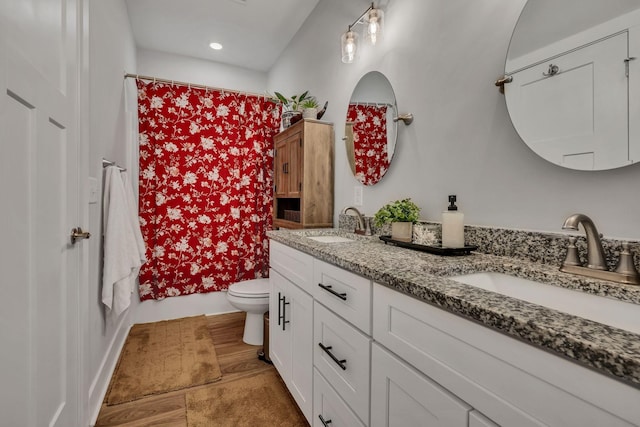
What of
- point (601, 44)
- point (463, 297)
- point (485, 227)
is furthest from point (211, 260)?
point (601, 44)

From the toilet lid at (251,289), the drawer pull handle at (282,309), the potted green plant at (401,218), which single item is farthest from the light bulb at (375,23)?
the toilet lid at (251,289)

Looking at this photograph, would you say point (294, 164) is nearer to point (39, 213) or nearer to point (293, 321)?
point (293, 321)

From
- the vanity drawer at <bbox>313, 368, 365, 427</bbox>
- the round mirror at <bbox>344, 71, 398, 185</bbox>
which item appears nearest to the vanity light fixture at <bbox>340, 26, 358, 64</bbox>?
the round mirror at <bbox>344, 71, 398, 185</bbox>

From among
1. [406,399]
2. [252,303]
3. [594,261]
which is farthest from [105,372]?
[594,261]

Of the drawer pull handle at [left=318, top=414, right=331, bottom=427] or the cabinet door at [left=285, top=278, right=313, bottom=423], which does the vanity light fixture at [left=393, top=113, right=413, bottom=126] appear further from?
the drawer pull handle at [left=318, top=414, right=331, bottom=427]

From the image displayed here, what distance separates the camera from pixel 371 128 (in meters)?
1.86

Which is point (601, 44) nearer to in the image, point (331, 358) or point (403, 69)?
point (403, 69)

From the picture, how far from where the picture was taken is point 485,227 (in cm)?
118

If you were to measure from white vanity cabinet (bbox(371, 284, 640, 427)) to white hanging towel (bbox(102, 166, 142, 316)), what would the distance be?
1617 millimetres

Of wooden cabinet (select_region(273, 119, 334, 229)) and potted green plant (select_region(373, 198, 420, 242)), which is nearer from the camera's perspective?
potted green plant (select_region(373, 198, 420, 242))

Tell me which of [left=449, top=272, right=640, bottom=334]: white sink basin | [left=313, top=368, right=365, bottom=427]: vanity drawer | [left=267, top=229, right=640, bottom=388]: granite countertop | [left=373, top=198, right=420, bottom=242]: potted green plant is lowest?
[left=313, top=368, right=365, bottom=427]: vanity drawer

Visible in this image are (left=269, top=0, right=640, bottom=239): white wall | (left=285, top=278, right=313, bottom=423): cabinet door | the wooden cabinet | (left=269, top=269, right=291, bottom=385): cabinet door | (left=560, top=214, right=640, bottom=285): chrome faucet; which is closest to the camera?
(left=560, top=214, right=640, bottom=285): chrome faucet

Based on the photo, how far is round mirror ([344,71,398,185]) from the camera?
1.71 meters

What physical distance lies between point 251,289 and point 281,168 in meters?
1.05
